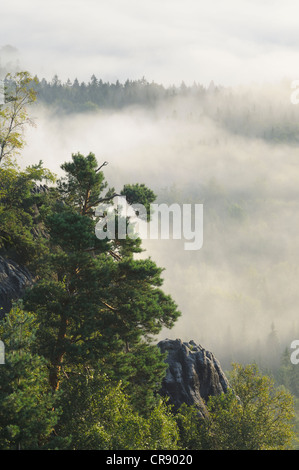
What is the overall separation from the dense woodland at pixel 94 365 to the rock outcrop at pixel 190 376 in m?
5.45

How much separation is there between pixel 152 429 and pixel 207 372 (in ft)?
58.3

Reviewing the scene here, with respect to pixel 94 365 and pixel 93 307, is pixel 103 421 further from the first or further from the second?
pixel 93 307

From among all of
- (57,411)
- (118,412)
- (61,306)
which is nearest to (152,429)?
(118,412)

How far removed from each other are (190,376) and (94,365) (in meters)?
16.6

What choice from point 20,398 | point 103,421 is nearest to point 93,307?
point 103,421

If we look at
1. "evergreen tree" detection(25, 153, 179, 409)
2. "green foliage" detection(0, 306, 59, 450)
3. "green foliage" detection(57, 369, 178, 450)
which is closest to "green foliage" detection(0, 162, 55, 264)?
"evergreen tree" detection(25, 153, 179, 409)

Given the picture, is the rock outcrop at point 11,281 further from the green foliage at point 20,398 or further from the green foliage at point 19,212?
the green foliage at point 20,398

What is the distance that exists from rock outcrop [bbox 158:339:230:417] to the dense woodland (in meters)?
5.45

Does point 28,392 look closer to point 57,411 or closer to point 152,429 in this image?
point 57,411

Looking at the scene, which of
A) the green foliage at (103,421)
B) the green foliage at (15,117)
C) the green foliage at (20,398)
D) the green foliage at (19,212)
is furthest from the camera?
the green foliage at (19,212)

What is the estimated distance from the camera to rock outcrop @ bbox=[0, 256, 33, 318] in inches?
1740

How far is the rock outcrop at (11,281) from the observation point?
44.2m

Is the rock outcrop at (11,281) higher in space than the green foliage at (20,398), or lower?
higher

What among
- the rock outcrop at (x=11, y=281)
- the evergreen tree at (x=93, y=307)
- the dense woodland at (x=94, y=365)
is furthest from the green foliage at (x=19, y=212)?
the evergreen tree at (x=93, y=307)
